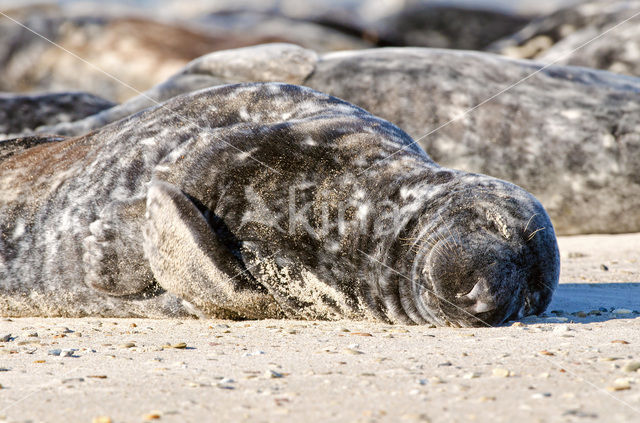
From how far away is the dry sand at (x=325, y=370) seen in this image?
2.00 metres

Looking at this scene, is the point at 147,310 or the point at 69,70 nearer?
the point at 147,310

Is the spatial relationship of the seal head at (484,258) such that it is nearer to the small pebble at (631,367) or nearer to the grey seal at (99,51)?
the small pebble at (631,367)

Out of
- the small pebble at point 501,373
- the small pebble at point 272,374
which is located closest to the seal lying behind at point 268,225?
the small pebble at point 501,373

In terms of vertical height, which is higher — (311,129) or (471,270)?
(311,129)

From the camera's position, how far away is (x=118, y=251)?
11.5ft

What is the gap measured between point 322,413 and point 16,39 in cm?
1098

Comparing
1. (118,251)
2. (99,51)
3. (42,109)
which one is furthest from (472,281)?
(99,51)

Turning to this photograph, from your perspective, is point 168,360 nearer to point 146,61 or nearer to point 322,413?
point 322,413

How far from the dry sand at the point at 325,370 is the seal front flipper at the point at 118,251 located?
6.6 inches

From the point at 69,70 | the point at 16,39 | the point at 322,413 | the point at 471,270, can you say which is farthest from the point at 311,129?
the point at 16,39

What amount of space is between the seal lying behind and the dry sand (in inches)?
5.1

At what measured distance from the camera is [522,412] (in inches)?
75.9

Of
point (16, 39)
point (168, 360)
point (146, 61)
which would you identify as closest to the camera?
point (168, 360)

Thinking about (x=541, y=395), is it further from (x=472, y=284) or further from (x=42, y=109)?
(x=42, y=109)
